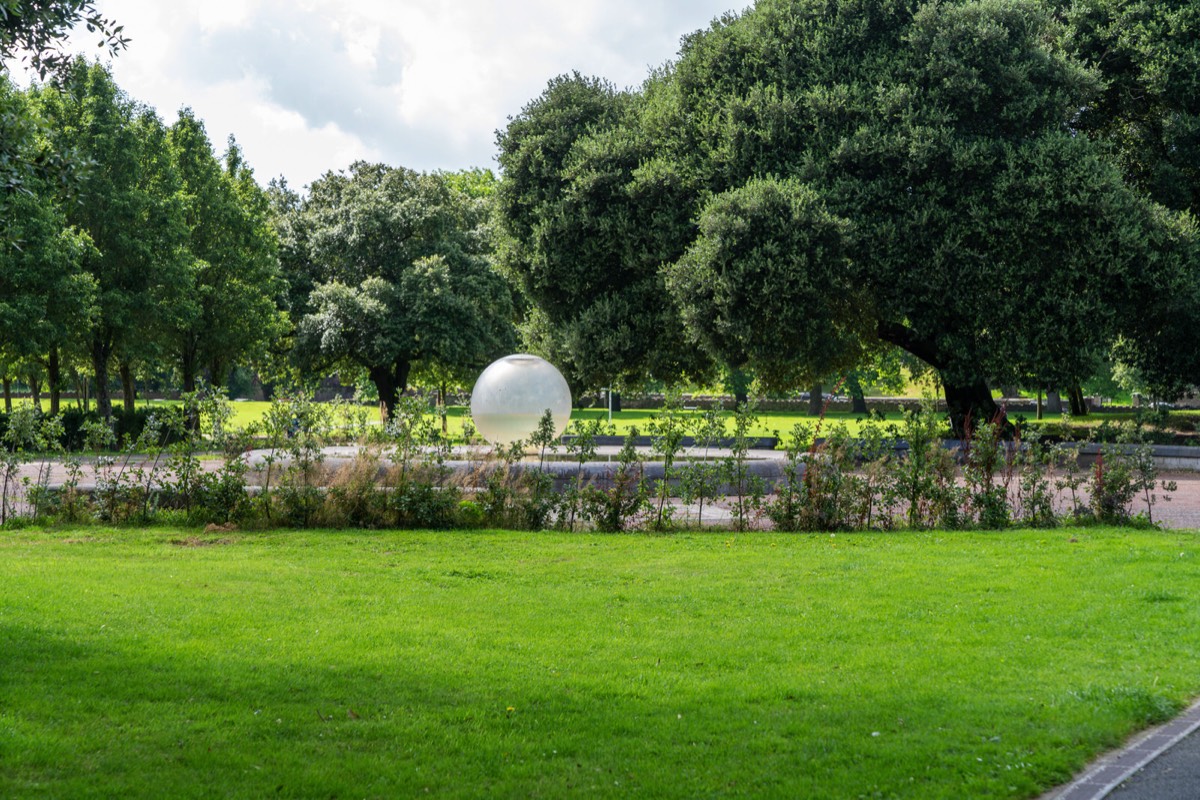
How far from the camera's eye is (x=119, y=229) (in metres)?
30.6

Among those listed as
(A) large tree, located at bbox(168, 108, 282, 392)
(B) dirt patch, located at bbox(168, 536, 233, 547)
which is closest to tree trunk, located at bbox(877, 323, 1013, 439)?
(B) dirt patch, located at bbox(168, 536, 233, 547)

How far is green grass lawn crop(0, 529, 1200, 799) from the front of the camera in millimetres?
4977

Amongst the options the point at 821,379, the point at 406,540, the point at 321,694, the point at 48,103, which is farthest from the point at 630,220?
the point at 321,694

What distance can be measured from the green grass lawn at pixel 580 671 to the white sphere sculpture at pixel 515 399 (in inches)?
363

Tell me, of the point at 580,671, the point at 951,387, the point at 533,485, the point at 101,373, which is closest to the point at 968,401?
the point at 951,387

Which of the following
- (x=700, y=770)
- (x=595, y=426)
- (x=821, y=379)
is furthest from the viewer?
(x=821, y=379)

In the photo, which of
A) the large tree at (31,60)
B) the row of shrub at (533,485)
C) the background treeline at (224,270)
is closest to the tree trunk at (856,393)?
the background treeline at (224,270)

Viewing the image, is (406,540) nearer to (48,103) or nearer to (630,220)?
(630,220)

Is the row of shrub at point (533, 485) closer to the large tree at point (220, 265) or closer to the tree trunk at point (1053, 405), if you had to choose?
the large tree at point (220, 265)

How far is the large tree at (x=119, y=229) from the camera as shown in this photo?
30.0 meters

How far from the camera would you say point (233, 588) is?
8.98 metres

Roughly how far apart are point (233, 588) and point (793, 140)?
18861 millimetres

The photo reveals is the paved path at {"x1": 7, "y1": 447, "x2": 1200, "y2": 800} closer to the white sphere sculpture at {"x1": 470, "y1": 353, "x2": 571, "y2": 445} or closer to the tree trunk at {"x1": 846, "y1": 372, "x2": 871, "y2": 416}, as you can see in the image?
the white sphere sculpture at {"x1": 470, "y1": 353, "x2": 571, "y2": 445}

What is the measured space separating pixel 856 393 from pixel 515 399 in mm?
47264
